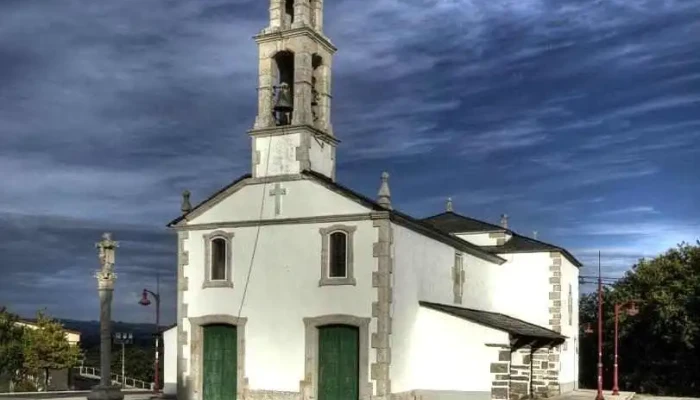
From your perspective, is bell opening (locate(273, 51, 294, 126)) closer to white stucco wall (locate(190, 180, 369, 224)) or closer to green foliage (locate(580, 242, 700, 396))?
white stucco wall (locate(190, 180, 369, 224))

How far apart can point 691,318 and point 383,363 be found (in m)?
27.4

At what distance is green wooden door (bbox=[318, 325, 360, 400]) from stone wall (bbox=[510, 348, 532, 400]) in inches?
297

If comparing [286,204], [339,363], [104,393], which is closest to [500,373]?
[339,363]

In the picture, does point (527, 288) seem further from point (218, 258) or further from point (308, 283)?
point (218, 258)

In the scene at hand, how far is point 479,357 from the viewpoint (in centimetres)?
2598

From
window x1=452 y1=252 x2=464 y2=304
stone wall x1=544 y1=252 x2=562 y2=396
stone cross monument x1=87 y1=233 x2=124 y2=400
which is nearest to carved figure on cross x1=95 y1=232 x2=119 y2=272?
stone cross monument x1=87 y1=233 x2=124 y2=400

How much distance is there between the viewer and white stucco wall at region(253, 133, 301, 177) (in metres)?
26.6

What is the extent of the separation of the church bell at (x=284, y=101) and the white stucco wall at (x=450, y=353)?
7.31m

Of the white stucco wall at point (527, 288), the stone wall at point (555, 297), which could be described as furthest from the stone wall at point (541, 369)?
the white stucco wall at point (527, 288)

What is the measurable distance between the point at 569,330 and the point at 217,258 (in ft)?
58.1

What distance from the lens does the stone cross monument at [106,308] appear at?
2084cm

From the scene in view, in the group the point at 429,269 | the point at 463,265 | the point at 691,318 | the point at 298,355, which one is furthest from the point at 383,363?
the point at 691,318

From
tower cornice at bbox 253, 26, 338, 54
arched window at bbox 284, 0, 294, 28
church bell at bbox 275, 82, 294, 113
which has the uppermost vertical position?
arched window at bbox 284, 0, 294, 28

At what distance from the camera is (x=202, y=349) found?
2759 cm
